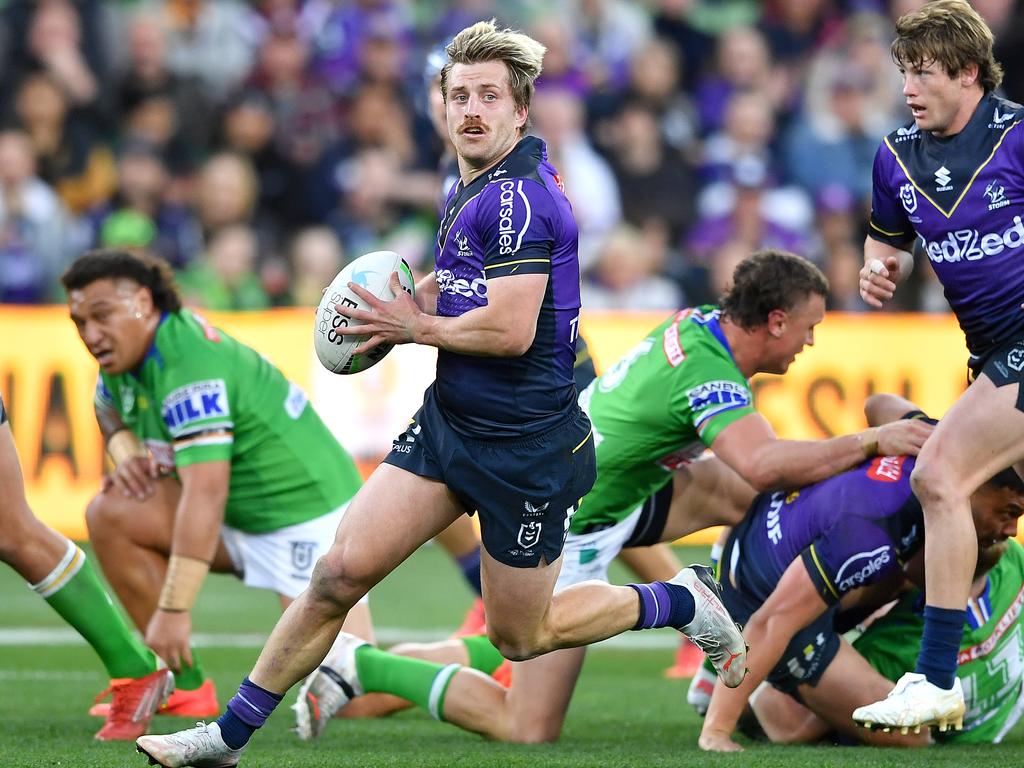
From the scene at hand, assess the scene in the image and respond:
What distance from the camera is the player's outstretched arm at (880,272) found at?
5.74 meters

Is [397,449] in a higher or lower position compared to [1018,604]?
higher

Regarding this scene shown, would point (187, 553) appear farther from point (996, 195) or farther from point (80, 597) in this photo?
point (996, 195)

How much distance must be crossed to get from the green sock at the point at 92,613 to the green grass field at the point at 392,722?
281 millimetres

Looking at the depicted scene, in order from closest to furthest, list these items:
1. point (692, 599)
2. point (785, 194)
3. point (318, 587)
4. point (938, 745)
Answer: point (318, 587)
point (692, 599)
point (938, 745)
point (785, 194)

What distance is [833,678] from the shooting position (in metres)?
5.56

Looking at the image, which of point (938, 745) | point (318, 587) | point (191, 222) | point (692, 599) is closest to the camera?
point (318, 587)

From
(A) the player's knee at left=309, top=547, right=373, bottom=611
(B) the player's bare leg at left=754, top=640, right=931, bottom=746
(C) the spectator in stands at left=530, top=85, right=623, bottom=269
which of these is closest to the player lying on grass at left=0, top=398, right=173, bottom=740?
(A) the player's knee at left=309, top=547, right=373, bottom=611

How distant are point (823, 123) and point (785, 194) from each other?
1.01 meters

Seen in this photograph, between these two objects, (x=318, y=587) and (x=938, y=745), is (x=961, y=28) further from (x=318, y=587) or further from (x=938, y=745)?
(x=318, y=587)

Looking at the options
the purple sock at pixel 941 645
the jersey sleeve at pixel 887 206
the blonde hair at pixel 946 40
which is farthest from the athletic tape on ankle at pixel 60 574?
the blonde hair at pixel 946 40

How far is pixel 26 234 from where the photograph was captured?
12.8 m

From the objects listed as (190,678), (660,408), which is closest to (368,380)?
(190,678)

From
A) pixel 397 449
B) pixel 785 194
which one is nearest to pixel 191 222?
pixel 785 194

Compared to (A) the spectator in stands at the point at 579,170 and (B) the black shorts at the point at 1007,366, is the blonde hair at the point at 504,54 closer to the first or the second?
(B) the black shorts at the point at 1007,366
